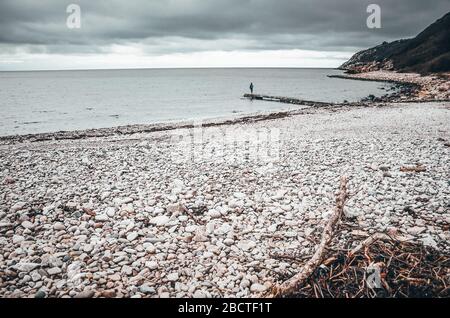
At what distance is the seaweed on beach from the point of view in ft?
13.4

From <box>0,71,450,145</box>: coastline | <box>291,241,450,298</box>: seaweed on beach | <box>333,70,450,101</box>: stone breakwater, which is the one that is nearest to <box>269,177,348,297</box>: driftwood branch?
<box>291,241,450,298</box>: seaweed on beach

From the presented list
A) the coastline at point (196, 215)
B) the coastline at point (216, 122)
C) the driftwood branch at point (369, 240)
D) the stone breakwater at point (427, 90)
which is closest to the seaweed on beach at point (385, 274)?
the driftwood branch at point (369, 240)

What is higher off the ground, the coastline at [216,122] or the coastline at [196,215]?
the coastline at [216,122]

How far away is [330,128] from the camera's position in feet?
58.2

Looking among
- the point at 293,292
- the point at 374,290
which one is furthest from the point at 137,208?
the point at 374,290

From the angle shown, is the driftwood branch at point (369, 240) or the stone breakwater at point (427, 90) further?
the stone breakwater at point (427, 90)

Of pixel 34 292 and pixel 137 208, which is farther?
pixel 137 208

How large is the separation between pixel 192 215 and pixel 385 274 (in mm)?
4005

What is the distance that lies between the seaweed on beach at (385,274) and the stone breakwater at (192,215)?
0.41 m

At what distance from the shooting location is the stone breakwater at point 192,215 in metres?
4.58

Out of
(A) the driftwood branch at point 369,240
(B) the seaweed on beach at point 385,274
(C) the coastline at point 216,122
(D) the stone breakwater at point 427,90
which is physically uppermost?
(D) the stone breakwater at point 427,90

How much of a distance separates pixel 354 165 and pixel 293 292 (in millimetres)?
6570

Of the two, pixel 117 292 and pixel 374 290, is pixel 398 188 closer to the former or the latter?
pixel 374 290

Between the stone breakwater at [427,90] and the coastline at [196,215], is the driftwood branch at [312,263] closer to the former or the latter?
the coastline at [196,215]
